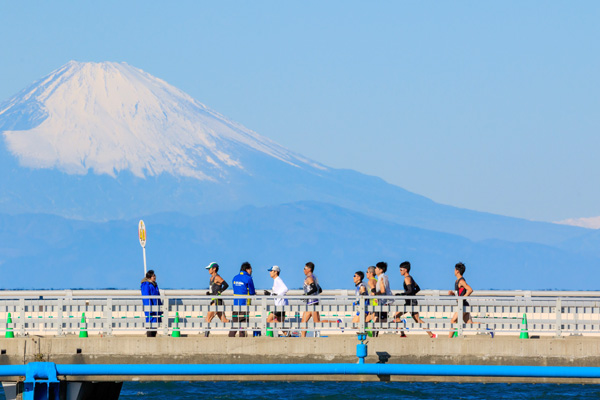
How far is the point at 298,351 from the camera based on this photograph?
23.9 meters

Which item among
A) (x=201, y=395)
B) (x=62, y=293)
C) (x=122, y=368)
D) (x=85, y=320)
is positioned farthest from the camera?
(x=62, y=293)

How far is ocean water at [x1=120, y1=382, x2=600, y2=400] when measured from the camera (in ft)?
123

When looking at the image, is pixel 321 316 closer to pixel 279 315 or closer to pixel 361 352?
pixel 279 315

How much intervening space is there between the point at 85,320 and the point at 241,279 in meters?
3.50

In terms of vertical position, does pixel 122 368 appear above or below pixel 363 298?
below

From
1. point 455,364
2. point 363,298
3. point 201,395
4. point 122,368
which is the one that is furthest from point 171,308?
point 201,395

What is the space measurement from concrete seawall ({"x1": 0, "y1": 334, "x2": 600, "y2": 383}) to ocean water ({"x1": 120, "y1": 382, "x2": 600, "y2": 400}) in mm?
12245

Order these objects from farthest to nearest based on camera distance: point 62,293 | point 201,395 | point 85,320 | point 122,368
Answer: point 62,293
point 201,395
point 85,320
point 122,368

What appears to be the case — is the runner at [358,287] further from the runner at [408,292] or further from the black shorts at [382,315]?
the runner at [408,292]

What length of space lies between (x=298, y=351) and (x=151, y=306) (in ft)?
11.2

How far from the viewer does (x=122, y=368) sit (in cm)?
2312

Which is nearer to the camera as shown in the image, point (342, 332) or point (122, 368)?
point (122, 368)

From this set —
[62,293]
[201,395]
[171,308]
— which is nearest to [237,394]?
[201,395]

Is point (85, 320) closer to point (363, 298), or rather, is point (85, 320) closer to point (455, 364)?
point (363, 298)
